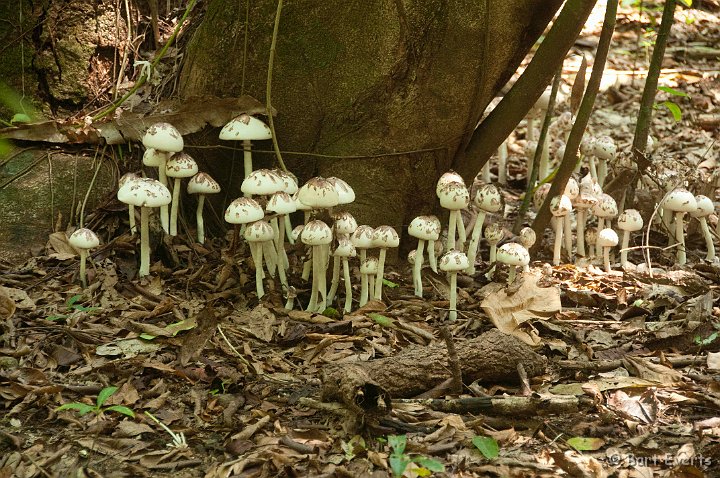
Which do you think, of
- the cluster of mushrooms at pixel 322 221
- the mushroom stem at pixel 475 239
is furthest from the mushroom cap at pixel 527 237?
the mushroom stem at pixel 475 239

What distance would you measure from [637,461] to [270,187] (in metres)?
2.46

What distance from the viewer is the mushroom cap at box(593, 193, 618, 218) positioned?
5586 mm

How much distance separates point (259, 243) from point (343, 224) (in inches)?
22.2

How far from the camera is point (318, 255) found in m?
4.49

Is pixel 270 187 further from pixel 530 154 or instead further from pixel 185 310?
pixel 530 154

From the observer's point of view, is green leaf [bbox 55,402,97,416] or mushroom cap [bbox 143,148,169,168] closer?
green leaf [bbox 55,402,97,416]

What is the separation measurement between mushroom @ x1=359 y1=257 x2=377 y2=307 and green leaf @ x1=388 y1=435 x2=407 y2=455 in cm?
172

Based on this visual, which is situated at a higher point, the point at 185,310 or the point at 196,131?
the point at 196,131

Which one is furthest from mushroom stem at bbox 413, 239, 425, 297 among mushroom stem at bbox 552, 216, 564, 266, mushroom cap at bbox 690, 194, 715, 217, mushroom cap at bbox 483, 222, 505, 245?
mushroom cap at bbox 690, 194, 715, 217

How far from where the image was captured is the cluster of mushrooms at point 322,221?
4391mm

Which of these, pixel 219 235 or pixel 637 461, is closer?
pixel 637 461

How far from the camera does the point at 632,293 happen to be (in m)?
5.10

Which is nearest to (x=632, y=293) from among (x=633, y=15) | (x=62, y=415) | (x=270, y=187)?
(x=270, y=187)

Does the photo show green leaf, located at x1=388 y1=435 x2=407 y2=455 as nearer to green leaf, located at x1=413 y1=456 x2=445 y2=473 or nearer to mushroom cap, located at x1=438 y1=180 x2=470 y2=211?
green leaf, located at x1=413 y1=456 x2=445 y2=473
